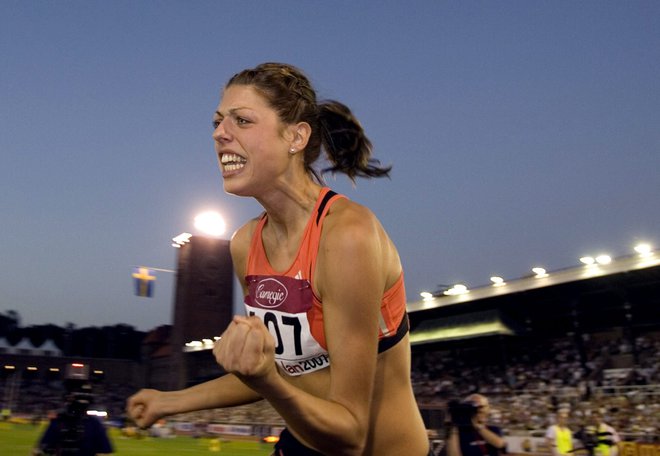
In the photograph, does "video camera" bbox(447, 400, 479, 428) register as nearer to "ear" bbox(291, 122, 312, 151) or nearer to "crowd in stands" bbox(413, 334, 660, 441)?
"ear" bbox(291, 122, 312, 151)

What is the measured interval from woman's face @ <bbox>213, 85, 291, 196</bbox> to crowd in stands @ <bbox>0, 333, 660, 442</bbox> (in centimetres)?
2050

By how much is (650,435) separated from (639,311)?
9.80 meters

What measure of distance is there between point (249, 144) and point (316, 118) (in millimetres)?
391

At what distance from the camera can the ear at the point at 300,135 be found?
251 centimetres

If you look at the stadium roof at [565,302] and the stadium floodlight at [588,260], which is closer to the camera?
the stadium roof at [565,302]

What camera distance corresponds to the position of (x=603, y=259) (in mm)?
27984

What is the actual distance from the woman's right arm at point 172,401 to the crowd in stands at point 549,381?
793 inches

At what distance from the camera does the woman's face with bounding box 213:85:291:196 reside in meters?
2.38

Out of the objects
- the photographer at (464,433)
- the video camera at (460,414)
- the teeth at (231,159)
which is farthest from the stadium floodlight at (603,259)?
the teeth at (231,159)

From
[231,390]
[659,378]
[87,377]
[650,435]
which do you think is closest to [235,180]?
[231,390]

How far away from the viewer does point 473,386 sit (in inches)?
1268

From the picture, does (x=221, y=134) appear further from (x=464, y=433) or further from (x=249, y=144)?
(x=464, y=433)

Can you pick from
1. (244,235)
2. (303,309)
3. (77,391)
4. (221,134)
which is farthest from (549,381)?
(221,134)

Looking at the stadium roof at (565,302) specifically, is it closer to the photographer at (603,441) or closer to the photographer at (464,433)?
the photographer at (603,441)
